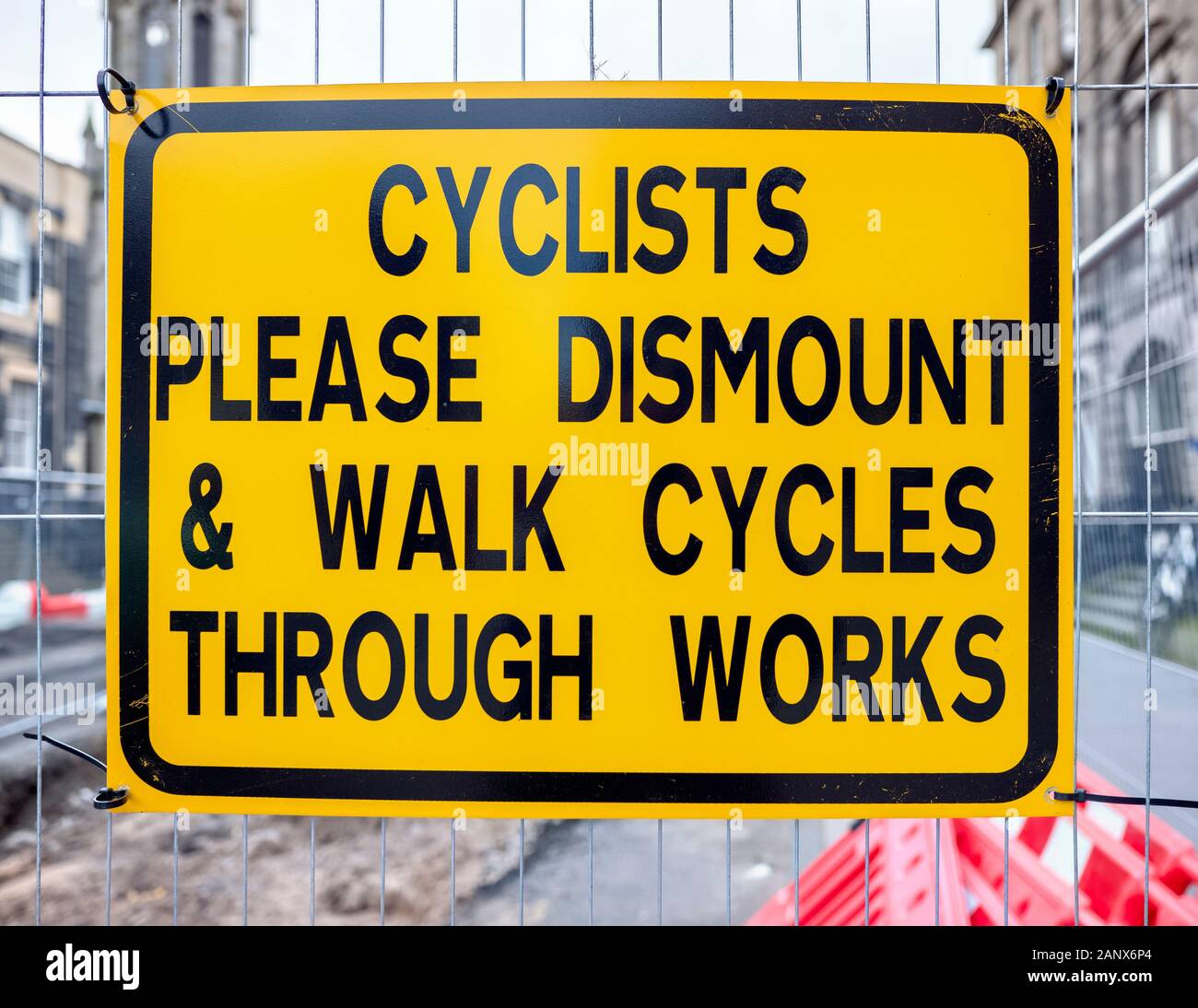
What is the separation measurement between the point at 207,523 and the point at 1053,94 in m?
1.95

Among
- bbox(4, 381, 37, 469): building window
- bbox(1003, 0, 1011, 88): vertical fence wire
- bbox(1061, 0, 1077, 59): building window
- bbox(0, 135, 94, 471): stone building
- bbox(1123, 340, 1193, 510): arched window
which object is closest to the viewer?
bbox(1003, 0, 1011, 88): vertical fence wire

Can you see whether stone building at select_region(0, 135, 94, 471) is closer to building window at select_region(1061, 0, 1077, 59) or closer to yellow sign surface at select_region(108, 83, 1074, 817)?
yellow sign surface at select_region(108, 83, 1074, 817)

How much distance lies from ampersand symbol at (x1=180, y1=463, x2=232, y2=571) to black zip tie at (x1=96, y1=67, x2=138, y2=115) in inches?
30.8

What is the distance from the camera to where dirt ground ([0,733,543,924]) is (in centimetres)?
344

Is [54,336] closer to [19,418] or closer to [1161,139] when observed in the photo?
[19,418]

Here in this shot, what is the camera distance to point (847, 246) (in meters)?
1.50

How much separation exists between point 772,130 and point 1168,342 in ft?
7.38

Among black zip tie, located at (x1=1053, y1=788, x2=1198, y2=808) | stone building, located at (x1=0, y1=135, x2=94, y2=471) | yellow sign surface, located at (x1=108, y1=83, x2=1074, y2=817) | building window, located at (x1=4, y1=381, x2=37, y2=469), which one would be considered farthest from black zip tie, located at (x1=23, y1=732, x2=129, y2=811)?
building window, located at (x1=4, y1=381, x2=37, y2=469)

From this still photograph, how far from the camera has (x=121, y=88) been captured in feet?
5.11

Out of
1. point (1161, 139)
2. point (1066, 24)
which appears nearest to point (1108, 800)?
point (1066, 24)

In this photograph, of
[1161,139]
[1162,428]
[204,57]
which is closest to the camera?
[1162,428]
